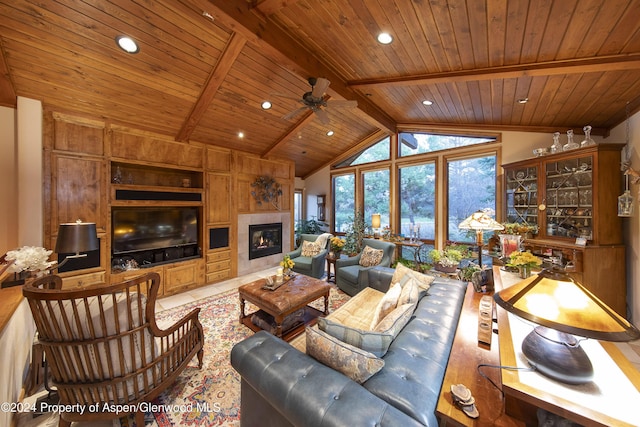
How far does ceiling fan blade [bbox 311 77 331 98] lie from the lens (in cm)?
253

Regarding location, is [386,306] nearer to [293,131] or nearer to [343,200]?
[293,131]

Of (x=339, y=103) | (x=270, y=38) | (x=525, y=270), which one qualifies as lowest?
(x=525, y=270)

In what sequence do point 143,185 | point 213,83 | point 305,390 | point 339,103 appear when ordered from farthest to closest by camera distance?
1. point 143,185
2. point 213,83
3. point 339,103
4. point 305,390

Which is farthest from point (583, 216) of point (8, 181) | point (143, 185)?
point (8, 181)

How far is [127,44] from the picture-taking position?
2.38m

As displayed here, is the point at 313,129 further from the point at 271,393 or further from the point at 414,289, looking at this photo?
the point at 271,393

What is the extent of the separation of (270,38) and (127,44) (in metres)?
1.49

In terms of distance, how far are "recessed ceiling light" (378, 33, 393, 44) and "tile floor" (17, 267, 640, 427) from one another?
3845 mm

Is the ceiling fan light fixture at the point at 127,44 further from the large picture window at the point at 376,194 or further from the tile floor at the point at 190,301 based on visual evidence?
the large picture window at the point at 376,194

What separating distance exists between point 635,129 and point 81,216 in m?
7.23

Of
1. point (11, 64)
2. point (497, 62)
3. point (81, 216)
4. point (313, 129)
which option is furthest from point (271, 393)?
point (313, 129)

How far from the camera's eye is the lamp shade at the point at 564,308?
82 centimetres

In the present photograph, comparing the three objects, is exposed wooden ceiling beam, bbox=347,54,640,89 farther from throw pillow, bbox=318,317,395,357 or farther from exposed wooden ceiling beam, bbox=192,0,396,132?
throw pillow, bbox=318,317,395,357

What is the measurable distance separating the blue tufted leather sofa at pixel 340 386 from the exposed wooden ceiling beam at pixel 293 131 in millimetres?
3809
